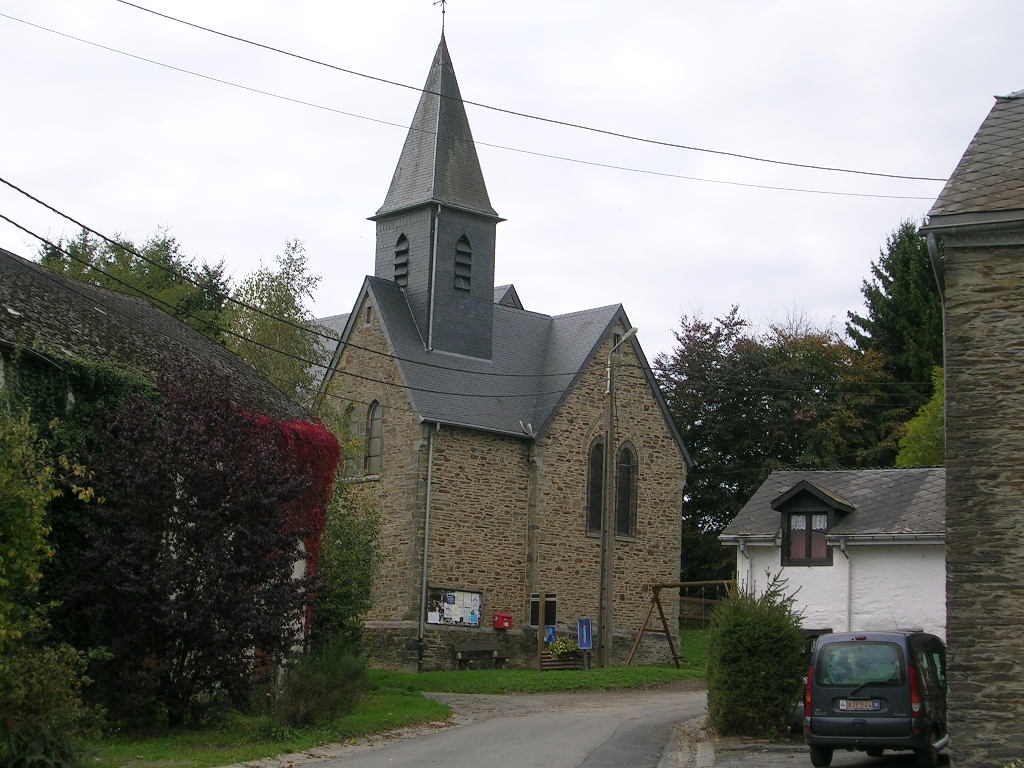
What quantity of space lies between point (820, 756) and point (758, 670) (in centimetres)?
276

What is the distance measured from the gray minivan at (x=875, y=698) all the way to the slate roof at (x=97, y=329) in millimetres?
9347

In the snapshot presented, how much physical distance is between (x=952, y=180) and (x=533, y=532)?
73.2ft

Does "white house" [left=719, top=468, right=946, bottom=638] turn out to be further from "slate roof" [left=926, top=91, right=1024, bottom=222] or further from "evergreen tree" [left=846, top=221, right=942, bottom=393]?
"evergreen tree" [left=846, top=221, right=942, bottom=393]

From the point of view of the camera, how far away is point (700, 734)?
19734 millimetres

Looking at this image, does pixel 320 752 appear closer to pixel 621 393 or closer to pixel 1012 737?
pixel 1012 737

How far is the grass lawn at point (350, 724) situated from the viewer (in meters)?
15.2

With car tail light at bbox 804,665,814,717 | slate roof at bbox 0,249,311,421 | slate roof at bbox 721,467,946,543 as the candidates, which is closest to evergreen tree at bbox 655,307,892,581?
slate roof at bbox 721,467,946,543

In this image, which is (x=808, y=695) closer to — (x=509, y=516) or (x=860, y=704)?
(x=860, y=704)

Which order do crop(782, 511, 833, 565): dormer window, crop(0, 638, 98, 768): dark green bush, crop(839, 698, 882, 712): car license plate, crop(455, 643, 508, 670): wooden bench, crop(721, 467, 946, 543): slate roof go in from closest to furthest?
1. crop(0, 638, 98, 768): dark green bush
2. crop(839, 698, 882, 712): car license plate
3. crop(721, 467, 946, 543): slate roof
4. crop(782, 511, 833, 565): dormer window
5. crop(455, 643, 508, 670): wooden bench

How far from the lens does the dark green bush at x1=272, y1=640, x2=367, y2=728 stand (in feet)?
58.6

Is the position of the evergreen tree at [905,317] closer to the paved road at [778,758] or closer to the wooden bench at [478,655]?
the wooden bench at [478,655]

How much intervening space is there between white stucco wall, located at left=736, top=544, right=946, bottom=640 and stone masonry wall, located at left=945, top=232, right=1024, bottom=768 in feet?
33.3

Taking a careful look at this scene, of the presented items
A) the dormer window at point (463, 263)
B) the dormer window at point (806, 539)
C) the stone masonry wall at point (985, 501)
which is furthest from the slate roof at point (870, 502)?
the dormer window at point (463, 263)

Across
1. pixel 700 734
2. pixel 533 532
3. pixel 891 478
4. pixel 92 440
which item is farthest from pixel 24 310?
pixel 533 532
